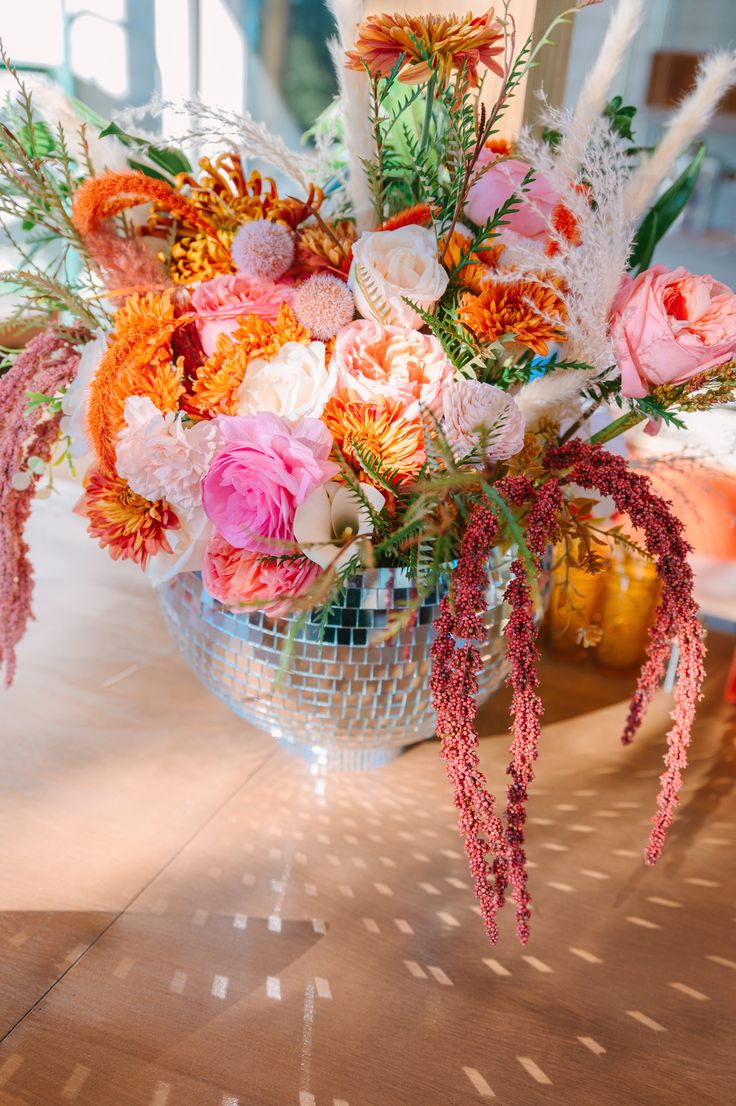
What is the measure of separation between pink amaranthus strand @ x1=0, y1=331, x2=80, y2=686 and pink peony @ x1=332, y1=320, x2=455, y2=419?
0.20 m

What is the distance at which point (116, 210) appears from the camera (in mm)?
545

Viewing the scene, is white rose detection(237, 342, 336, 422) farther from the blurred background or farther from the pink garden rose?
the blurred background

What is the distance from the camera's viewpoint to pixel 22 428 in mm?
568

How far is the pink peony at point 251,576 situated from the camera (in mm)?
460

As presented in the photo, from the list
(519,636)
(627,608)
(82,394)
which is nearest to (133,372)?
(82,394)

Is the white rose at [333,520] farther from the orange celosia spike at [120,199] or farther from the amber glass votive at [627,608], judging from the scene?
the amber glass votive at [627,608]

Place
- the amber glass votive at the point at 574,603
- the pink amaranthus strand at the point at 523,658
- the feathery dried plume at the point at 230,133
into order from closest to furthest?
the pink amaranthus strand at the point at 523,658 < the feathery dried plume at the point at 230,133 < the amber glass votive at the point at 574,603

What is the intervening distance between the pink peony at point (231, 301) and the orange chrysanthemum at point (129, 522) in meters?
0.10

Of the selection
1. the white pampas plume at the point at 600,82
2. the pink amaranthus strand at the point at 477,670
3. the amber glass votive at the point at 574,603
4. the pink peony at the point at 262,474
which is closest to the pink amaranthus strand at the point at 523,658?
the pink amaranthus strand at the point at 477,670

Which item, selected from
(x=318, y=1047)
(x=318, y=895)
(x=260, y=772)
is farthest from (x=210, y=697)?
(x=318, y=1047)

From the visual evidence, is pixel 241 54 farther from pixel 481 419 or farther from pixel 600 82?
pixel 481 419

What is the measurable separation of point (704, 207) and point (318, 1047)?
3.33 m

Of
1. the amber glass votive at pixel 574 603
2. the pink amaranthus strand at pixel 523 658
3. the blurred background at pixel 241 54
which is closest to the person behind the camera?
the pink amaranthus strand at pixel 523 658

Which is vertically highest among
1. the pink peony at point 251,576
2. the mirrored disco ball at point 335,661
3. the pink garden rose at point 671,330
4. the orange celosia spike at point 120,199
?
the orange celosia spike at point 120,199
